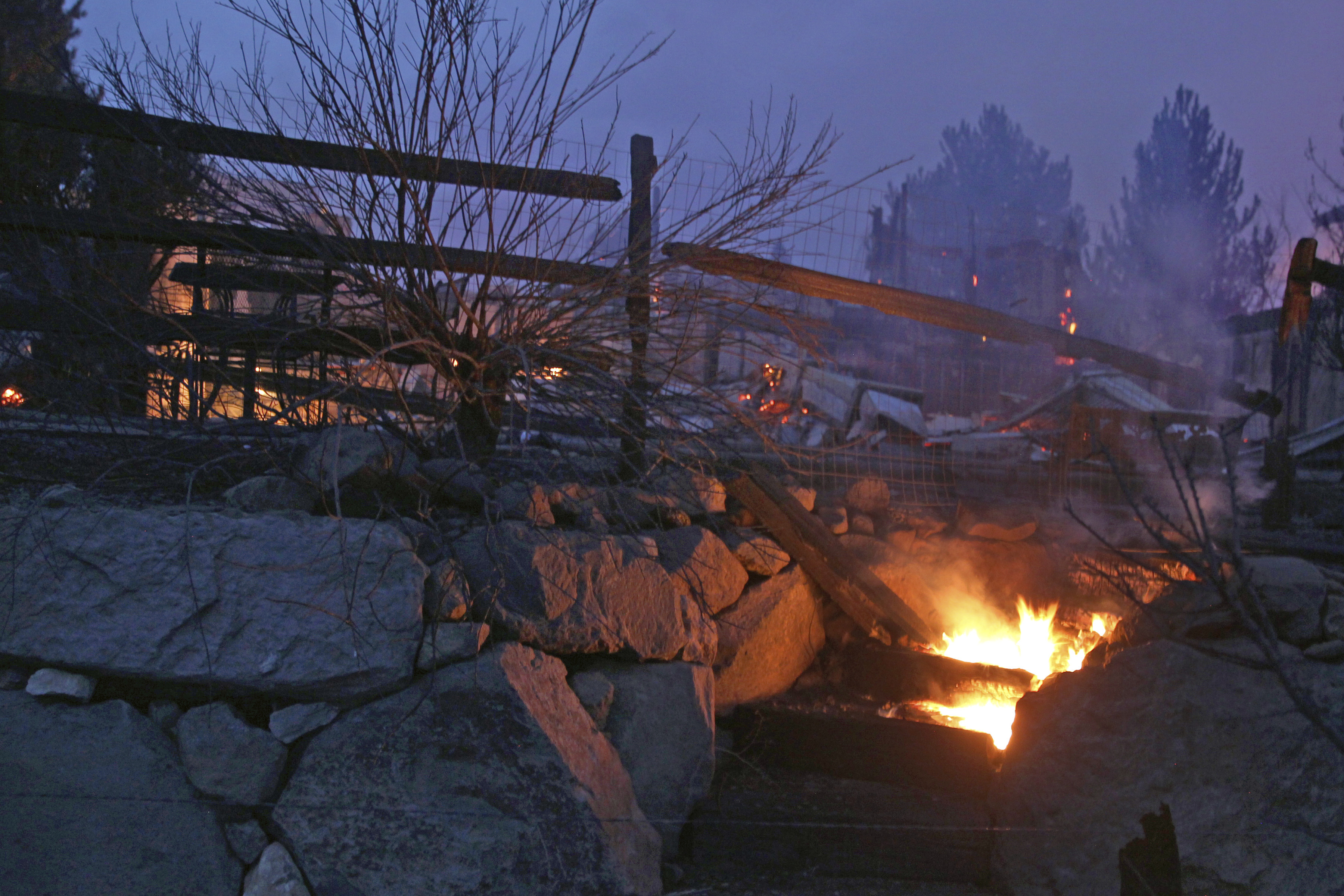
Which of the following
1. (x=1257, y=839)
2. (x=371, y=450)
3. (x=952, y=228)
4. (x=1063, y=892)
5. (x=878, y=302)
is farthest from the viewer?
(x=952, y=228)

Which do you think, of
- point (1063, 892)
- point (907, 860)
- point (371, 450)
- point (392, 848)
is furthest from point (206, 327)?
point (1063, 892)

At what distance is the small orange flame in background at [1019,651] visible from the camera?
12.8ft

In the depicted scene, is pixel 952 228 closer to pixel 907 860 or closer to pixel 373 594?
pixel 907 860

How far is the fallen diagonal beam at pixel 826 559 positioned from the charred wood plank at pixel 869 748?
66 centimetres

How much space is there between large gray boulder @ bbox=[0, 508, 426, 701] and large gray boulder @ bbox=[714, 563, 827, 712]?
1.52 m

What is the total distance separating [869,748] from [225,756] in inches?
90.8

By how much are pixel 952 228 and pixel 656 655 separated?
4.98m

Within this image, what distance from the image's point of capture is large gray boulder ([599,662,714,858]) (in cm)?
317

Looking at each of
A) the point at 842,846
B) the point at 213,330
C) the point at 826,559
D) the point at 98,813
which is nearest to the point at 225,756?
the point at 98,813

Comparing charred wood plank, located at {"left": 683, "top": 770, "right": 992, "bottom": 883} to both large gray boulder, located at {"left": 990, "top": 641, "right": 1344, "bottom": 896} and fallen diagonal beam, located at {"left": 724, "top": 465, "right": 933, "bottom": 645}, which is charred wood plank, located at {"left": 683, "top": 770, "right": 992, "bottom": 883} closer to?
large gray boulder, located at {"left": 990, "top": 641, "right": 1344, "bottom": 896}

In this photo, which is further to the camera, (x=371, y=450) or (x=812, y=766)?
(x=812, y=766)

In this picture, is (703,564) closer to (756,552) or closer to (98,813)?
(756,552)

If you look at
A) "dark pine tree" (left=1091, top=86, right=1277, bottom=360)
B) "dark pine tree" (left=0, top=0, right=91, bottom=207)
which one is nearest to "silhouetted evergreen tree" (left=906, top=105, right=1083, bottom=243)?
"dark pine tree" (left=1091, top=86, right=1277, bottom=360)

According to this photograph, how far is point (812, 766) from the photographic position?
3582mm
